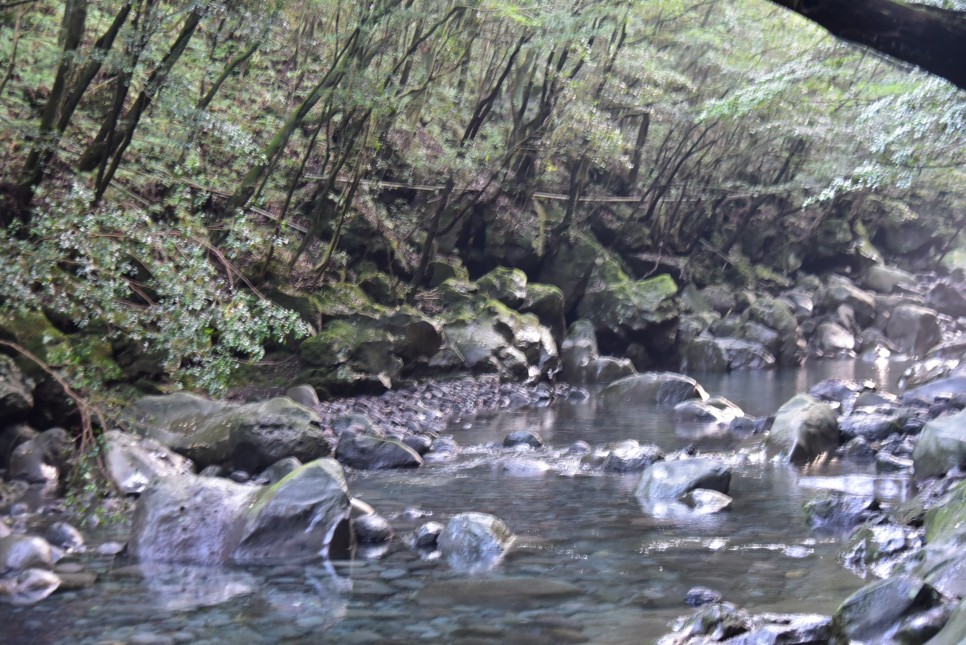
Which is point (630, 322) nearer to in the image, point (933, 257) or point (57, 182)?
point (57, 182)

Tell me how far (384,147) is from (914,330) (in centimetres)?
1804

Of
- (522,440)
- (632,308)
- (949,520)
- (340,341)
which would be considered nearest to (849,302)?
(632,308)

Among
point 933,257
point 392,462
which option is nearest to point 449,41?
point 392,462

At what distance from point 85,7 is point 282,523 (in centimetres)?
639

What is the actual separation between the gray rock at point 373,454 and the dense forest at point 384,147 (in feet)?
6.01

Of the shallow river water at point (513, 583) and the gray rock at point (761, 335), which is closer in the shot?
the shallow river water at point (513, 583)

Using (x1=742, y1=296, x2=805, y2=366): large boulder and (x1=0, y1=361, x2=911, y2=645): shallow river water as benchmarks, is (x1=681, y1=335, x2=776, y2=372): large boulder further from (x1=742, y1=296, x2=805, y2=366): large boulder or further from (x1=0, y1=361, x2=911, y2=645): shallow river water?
(x1=0, y1=361, x2=911, y2=645): shallow river water

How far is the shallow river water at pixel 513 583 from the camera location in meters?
4.77

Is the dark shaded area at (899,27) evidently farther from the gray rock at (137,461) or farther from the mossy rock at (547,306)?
the mossy rock at (547,306)

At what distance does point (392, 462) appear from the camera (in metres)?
10.0

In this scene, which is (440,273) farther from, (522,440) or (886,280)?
(886,280)

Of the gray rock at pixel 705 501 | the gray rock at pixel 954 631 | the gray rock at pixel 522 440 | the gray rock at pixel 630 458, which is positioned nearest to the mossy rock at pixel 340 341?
the gray rock at pixel 522 440

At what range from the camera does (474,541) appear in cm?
631

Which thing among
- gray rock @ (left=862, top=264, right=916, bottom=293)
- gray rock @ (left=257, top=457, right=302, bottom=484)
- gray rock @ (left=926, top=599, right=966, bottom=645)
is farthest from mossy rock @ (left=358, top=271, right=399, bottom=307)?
gray rock @ (left=862, top=264, right=916, bottom=293)
